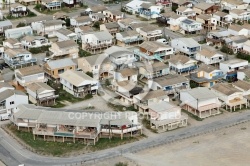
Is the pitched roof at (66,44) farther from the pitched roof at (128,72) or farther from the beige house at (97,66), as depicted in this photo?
the pitched roof at (128,72)

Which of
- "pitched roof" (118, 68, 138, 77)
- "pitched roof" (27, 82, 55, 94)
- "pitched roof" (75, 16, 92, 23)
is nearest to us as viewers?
"pitched roof" (27, 82, 55, 94)

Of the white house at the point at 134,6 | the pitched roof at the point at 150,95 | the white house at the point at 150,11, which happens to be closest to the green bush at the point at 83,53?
the pitched roof at the point at 150,95

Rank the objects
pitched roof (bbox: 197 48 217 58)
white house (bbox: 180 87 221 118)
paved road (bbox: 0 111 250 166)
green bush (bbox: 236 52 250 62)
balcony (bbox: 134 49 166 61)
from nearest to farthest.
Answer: paved road (bbox: 0 111 250 166), white house (bbox: 180 87 221 118), pitched roof (bbox: 197 48 217 58), balcony (bbox: 134 49 166 61), green bush (bbox: 236 52 250 62)

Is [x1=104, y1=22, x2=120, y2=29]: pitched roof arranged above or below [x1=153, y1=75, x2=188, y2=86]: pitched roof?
above

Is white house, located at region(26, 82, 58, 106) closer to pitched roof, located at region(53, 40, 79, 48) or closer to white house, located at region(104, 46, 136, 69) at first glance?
white house, located at region(104, 46, 136, 69)

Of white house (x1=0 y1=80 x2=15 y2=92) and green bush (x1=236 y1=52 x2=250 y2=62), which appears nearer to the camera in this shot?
white house (x1=0 y1=80 x2=15 y2=92)

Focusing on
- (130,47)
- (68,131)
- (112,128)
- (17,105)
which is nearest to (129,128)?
(112,128)

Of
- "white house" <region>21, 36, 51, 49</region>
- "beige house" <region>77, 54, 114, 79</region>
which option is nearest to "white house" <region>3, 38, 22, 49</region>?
"white house" <region>21, 36, 51, 49</region>

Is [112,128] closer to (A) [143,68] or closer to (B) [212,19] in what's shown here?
(A) [143,68]
